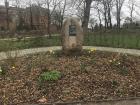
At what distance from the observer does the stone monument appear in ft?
39.5

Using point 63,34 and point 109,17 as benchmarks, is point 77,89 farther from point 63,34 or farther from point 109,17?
point 109,17

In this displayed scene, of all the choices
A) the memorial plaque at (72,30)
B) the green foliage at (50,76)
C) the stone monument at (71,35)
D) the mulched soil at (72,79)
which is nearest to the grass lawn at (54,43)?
the stone monument at (71,35)

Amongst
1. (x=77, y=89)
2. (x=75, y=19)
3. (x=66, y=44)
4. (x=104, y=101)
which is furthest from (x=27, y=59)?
(x=104, y=101)

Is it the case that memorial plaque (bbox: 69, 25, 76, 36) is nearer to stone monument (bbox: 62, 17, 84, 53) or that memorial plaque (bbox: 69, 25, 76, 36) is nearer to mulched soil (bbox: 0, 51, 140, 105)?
stone monument (bbox: 62, 17, 84, 53)

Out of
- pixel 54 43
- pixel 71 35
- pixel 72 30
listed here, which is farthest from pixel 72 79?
pixel 54 43

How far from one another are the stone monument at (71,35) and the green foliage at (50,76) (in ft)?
9.27

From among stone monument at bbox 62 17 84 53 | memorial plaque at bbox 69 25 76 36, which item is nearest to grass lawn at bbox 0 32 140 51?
stone monument at bbox 62 17 84 53

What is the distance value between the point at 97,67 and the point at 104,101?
8.94 ft

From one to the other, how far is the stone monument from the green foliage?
2.83 metres

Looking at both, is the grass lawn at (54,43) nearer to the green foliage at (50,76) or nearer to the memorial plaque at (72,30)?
Answer: the memorial plaque at (72,30)

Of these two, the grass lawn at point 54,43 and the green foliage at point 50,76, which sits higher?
the grass lawn at point 54,43

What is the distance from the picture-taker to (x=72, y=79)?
9.01 meters

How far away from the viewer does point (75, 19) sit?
12172 millimetres

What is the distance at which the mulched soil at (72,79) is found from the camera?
7.94 meters
